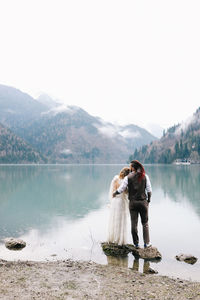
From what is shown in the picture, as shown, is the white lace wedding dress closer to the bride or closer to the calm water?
the bride

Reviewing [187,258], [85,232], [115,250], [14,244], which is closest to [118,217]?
[115,250]

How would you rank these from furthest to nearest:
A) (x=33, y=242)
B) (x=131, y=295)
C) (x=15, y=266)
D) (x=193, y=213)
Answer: (x=193, y=213) → (x=33, y=242) → (x=15, y=266) → (x=131, y=295)

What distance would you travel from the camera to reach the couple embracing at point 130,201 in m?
13.0

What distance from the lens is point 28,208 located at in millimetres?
30109

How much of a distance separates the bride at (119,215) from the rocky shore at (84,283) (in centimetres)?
256

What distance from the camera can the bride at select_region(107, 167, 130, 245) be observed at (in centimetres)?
1346

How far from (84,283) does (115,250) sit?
4.45m

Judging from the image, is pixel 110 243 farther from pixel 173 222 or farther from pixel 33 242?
pixel 173 222

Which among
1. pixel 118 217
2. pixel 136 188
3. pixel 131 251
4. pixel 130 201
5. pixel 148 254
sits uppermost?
pixel 136 188

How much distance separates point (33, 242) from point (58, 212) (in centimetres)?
1195

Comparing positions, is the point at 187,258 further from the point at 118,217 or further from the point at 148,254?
the point at 118,217

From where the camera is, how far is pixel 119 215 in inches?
531

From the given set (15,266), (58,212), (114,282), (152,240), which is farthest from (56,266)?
(58,212)

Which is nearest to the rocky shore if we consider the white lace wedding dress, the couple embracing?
the white lace wedding dress
